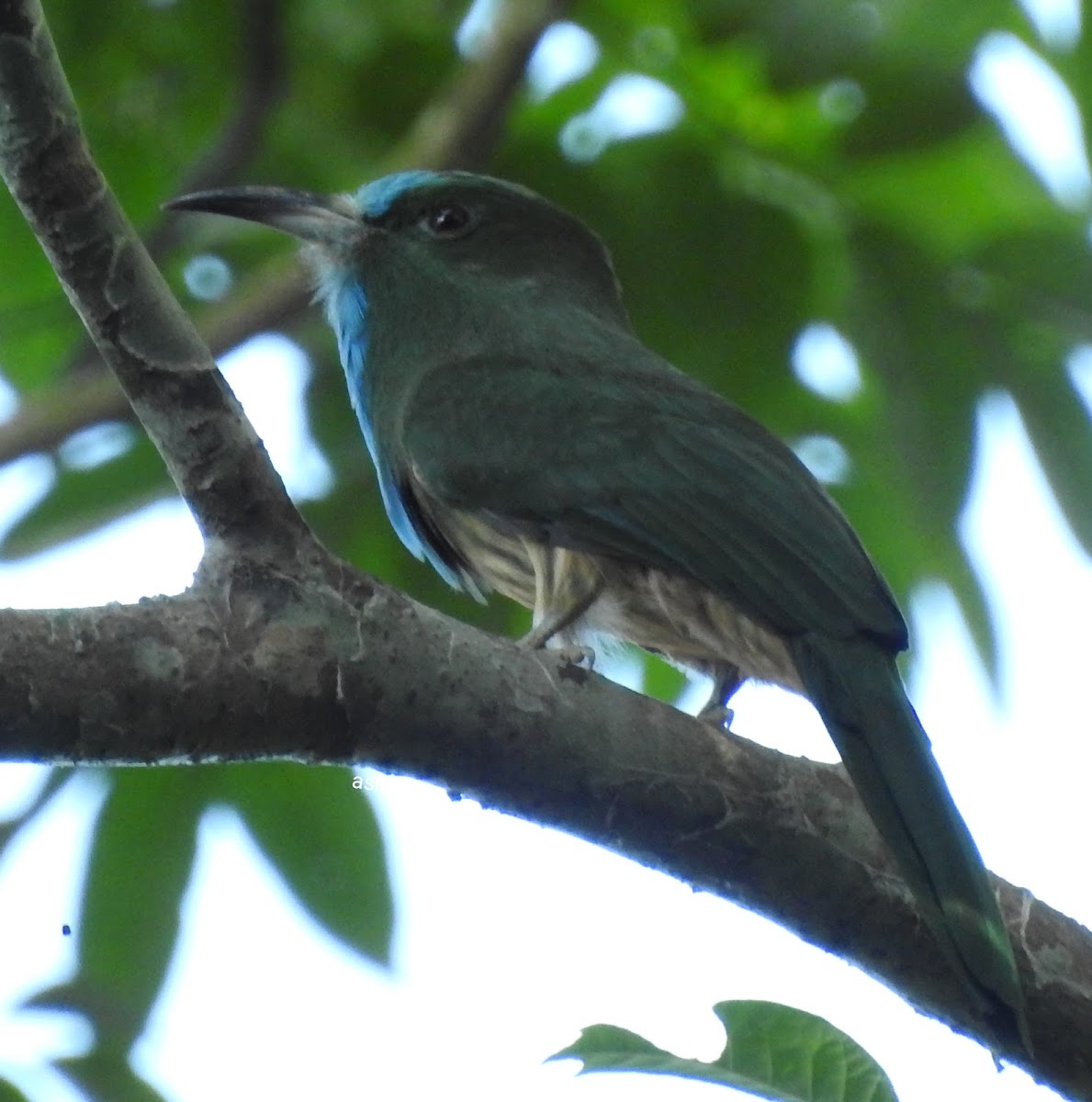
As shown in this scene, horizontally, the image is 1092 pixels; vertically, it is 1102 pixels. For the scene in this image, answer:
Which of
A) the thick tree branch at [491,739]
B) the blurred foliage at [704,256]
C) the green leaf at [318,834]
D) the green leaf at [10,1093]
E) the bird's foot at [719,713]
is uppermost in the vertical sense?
the blurred foliage at [704,256]

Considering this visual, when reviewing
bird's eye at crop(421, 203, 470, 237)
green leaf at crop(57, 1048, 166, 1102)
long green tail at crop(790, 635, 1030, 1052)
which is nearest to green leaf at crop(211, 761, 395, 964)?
long green tail at crop(790, 635, 1030, 1052)

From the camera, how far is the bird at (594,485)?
8.17 ft

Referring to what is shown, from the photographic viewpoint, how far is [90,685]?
6.18 ft

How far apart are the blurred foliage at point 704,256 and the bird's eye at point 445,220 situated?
266 mm

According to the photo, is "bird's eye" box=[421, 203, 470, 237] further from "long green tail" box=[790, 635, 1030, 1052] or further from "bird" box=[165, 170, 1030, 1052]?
"long green tail" box=[790, 635, 1030, 1052]

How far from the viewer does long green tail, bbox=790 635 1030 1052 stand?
7.24 feet

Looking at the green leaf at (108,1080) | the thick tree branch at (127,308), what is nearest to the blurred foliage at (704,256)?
the green leaf at (108,1080)

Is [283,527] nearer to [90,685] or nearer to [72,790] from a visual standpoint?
[90,685]

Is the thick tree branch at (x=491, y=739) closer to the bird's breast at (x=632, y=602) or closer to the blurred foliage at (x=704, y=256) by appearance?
the bird's breast at (x=632, y=602)

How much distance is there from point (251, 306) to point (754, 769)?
144 cm

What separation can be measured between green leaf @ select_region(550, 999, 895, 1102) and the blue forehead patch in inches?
88.6

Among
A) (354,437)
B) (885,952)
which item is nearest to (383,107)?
(354,437)

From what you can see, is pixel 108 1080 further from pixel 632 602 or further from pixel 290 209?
pixel 290 209

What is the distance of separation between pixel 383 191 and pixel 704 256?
90cm
